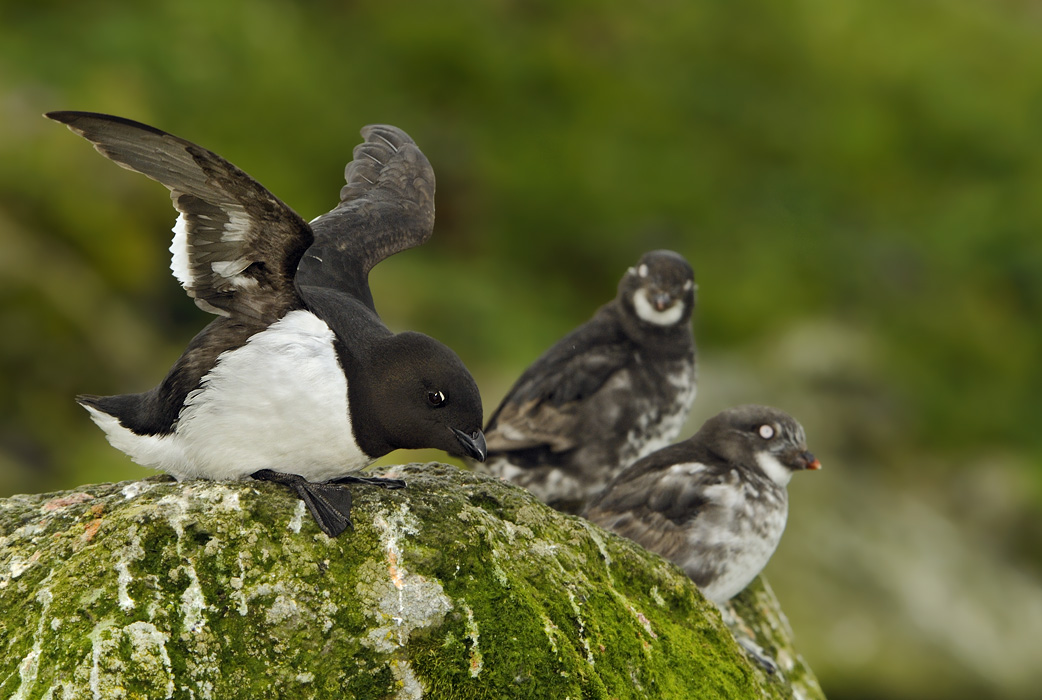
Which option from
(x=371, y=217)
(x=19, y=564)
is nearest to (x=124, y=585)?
(x=19, y=564)

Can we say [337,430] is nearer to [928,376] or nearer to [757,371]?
[757,371]

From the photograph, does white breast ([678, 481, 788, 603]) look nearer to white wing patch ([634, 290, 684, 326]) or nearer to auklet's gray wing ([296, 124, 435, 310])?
white wing patch ([634, 290, 684, 326])

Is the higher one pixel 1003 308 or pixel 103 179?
pixel 1003 308

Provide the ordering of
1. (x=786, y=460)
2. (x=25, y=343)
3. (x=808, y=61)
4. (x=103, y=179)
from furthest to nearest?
(x=808, y=61), (x=103, y=179), (x=25, y=343), (x=786, y=460)

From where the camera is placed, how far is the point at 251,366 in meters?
4.87

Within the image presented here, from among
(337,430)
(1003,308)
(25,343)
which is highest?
(1003,308)

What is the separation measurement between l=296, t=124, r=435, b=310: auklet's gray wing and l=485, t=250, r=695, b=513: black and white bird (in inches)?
59.1

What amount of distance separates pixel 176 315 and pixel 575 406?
651 cm

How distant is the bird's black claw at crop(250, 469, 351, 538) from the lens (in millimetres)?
4414

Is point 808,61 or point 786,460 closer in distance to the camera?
point 786,460

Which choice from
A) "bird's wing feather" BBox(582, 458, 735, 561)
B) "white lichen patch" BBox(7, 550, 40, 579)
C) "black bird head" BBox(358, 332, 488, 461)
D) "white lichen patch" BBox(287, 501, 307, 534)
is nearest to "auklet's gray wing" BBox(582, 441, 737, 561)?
"bird's wing feather" BBox(582, 458, 735, 561)

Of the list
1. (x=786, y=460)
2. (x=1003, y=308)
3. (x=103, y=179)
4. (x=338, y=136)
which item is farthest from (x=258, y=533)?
(x=1003, y=308)

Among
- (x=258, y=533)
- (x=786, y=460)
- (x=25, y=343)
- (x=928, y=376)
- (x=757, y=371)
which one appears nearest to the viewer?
(x=258, y=533)

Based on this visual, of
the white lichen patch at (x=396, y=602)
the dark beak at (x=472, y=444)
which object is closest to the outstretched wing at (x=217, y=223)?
the dark beak at (x=472, y=444)
